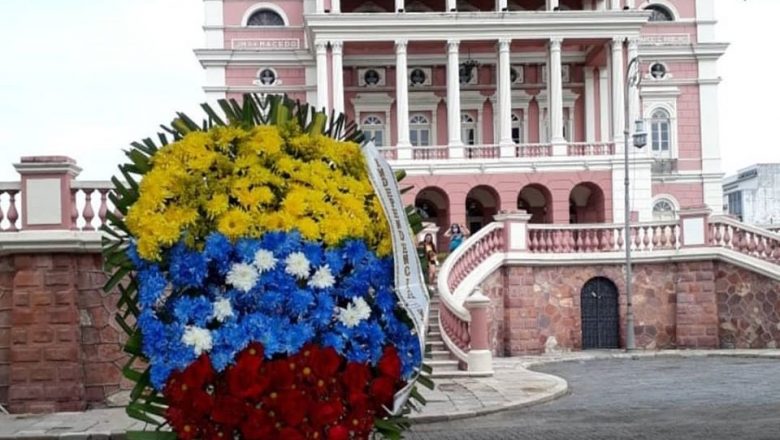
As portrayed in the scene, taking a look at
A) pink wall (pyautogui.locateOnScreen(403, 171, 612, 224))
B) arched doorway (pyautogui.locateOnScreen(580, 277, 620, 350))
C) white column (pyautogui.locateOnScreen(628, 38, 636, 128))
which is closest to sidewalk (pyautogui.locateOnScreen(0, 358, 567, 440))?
arched doorway (pyautogui.locateOnScreen(580, 277, 620, 350))

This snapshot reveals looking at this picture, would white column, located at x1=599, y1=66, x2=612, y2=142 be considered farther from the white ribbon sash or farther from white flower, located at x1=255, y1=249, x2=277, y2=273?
white flower, located at x1=255, y1=249, x2=277, y2=273

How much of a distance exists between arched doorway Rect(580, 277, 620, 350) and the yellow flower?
19.2m

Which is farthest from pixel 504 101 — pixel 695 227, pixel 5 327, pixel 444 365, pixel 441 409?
pixel 5 327

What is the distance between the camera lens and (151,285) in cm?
468

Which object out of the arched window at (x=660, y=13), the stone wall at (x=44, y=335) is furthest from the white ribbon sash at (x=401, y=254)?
the arched window at (x=660, y=13)

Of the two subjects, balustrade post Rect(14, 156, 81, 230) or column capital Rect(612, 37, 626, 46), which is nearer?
balustrade post Rect(14, 156, 81, 230)

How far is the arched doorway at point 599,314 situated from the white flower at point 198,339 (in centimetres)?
1931

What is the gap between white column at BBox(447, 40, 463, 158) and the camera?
38000 mm

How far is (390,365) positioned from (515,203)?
111ft

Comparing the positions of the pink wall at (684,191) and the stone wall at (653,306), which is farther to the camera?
the pink wall at (684,191)

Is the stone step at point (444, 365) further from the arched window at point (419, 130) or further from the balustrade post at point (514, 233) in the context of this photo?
the arched window at point (419, 130)

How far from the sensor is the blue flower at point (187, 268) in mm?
4566

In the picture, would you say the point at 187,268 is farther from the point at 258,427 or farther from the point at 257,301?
the point at 258,427

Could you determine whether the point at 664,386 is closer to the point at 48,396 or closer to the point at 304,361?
the point at 48,396
